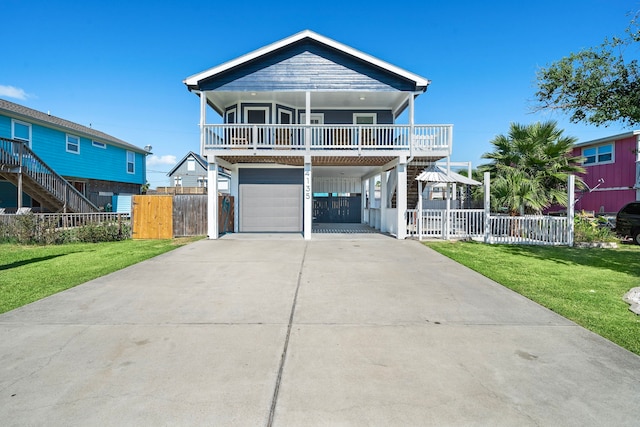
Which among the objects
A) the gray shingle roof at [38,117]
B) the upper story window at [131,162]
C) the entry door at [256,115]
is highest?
the gray shingle roof at [38,117]

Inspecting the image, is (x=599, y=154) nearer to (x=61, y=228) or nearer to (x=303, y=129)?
(x=303, y=129)

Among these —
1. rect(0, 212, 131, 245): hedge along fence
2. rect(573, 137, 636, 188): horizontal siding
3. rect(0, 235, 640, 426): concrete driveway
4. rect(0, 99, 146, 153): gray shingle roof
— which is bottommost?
rect(0, 235, 640, 426): concrete driveway

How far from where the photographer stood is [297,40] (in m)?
13.9

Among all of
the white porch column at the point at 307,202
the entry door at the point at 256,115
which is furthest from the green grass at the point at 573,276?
the entry door at the point at 256,115

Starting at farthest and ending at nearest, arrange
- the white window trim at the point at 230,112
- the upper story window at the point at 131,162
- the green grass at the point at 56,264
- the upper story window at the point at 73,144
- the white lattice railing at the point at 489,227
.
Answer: the upper story window at the point at 131,162 → the upper story window at the point at 73,144 → the white window trim at the point at 230,112 → the white lattice railing at the point at 489,227 → the green grass at the point at 56,264

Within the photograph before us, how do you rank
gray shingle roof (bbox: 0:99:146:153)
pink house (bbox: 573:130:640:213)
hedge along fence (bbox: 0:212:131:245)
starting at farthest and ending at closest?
1. pink house (bbox: 573:130:640:213)
2. gray shingle roof (bbox: 0:99:146:153)
3. hedge along fence (bbox: 0:212:131:245)

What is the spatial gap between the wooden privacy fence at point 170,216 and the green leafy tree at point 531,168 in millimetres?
12243

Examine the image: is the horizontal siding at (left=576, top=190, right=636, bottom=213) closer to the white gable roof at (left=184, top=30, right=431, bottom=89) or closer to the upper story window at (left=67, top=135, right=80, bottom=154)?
the white gable roof at (left=184, top=30, right=431, bottom=89)

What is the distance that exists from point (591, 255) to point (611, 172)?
12.5 metres

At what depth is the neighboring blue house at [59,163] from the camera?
15.4 metres

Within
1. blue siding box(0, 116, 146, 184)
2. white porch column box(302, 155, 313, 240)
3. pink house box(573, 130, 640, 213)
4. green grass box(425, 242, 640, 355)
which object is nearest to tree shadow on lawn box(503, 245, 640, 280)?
green grass box(425, 242, 640, 355)

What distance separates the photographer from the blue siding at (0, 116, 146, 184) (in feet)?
62.2

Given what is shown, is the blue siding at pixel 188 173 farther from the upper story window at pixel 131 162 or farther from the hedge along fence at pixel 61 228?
the hedge along fence at pixel 61 228

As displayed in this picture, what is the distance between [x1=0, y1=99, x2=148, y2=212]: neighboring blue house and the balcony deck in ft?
30.2
